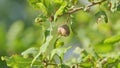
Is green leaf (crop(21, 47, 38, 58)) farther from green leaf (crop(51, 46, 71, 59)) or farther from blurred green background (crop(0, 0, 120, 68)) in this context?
blurred green background (crop(0, 0, 120, 68))

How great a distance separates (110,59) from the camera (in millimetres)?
1756

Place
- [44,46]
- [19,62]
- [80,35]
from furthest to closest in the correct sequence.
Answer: [80,35]
[19,62]
[44,46]

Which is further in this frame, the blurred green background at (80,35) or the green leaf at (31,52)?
the blurred green background at (80,35)

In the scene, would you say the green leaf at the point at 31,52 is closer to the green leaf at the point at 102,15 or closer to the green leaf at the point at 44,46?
the green leaf at the point at 44,46

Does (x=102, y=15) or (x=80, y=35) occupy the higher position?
(x=80, y=35)

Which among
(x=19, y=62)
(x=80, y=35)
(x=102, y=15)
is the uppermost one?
(x=80, y=35)

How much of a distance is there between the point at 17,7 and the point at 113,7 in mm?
4095

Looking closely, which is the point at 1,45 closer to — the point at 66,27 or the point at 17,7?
the point at 66,27

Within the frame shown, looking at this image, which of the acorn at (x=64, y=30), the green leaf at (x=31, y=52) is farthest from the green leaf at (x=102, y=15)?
the green leaf at (x=31, y=52)

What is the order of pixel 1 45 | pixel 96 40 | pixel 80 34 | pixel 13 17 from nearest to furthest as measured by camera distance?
1. pixel 96 40
2. pixel 80 34
3. pixel 1 45
4. pixel 13 17

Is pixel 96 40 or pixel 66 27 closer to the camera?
pixel 66 27

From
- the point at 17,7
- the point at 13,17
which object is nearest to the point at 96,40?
the point at 13,17

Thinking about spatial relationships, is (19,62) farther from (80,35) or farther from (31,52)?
(80,35)

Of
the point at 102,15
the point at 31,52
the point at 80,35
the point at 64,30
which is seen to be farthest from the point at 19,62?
the point at 80,35
